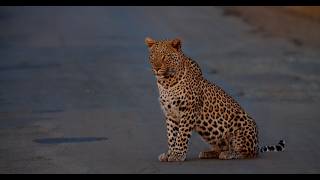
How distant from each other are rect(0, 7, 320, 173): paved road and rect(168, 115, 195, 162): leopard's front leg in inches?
6.3

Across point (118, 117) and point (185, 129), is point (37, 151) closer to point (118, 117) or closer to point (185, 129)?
point (185, 129)

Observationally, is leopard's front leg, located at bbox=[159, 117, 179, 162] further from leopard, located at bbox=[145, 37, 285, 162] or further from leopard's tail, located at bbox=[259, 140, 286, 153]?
leopard's tail, located at bbox=[259, 140, 286, 153]

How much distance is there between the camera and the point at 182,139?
12836 mm

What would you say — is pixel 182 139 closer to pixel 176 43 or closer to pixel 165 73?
pixel 165 73

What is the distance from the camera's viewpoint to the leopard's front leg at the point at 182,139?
42.0ft

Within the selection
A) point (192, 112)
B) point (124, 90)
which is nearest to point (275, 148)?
point (192, 112)

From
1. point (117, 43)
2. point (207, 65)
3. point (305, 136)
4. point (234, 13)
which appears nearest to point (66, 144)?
point (305, 136)

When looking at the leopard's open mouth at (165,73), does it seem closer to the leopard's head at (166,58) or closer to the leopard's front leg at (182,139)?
the leopard's head at (166,58)

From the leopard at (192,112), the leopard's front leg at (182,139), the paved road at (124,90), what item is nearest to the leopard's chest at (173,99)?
the leopard at (192,112)

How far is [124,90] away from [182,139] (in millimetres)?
7102

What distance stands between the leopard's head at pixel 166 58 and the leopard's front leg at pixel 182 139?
0.50m

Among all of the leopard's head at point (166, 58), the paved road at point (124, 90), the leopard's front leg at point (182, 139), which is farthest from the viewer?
the paved road at point (124, 90)

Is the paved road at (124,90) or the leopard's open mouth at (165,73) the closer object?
the leopard's open mouth at (165,73)

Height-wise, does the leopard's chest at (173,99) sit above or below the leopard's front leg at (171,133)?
above
